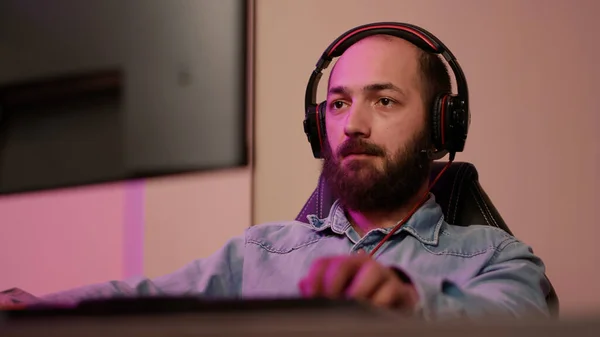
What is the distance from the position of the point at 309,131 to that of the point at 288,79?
45cm

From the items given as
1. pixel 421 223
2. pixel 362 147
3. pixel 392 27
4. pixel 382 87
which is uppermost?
pixel 392 27

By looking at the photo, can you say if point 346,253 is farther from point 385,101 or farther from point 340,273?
point 340,273

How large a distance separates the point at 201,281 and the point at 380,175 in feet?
1.16

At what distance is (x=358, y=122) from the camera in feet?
3.45

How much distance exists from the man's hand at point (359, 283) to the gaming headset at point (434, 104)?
1.44 feet

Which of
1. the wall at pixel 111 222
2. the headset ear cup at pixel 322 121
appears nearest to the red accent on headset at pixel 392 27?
the headset ear cup at pixel 322 121

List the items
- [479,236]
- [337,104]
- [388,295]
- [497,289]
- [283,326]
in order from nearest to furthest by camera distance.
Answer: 1. [283,326]
2. [388,295]
3. [497,289]
4. [479,236]
5. [337,104]

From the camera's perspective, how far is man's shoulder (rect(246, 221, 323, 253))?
1.09 m

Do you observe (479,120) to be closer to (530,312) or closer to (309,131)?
(309,131)

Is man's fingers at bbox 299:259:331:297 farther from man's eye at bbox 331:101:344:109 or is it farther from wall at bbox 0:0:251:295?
wall at bbox 0:0:251:295

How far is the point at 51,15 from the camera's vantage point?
5.53 feet

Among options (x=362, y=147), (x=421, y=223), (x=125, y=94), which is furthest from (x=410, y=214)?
(x=125, y=94)

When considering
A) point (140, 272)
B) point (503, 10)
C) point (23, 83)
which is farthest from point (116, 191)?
point (503, 10)

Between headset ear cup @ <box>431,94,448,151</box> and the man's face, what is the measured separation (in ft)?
0.07
